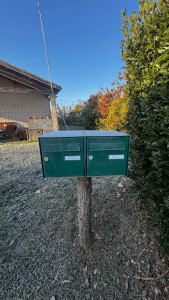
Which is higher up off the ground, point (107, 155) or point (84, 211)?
point (107, 155)

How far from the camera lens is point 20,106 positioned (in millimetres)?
6859

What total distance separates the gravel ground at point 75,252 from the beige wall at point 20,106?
6.13 metres

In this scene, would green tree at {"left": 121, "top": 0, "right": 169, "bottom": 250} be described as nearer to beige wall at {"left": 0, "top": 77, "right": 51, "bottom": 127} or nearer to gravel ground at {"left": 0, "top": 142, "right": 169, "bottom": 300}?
gravel ground at {"left": 0, "top": 142, "right": 169, "bottom": 300}

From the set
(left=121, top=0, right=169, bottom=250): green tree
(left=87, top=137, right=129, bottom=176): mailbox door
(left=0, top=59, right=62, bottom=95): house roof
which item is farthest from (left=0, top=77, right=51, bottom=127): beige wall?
(left=87, top=137, right=129, bottom=176): mailbox door

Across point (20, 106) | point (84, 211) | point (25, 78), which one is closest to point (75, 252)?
point (84, 211)

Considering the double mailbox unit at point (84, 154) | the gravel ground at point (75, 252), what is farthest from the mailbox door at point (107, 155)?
the gravel ground at point (75, 252)

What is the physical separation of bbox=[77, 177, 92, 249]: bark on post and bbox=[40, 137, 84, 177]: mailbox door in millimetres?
284

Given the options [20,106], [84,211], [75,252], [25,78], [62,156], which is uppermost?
[25,78]

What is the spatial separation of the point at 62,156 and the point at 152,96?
2.72 ft

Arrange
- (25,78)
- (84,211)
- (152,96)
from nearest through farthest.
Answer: (152,96), (84,211), (25,78)

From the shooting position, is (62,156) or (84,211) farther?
(84,211)

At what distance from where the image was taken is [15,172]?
9.25 feet

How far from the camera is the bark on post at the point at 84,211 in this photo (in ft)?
3.79

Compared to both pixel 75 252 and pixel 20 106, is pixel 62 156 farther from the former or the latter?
pixel 20 106
